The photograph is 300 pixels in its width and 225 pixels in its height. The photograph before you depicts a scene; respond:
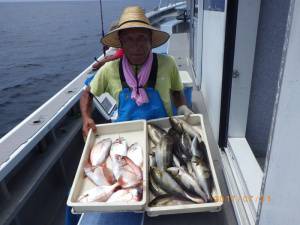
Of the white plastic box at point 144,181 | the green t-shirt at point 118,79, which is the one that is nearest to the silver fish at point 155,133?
the white plastic box at point 144,181

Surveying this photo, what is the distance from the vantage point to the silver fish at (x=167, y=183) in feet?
5.13

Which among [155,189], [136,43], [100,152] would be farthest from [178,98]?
[155,189]

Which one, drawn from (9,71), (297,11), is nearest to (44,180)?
(297,11)

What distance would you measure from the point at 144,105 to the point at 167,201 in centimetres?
95

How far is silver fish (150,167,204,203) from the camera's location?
156 centimetres

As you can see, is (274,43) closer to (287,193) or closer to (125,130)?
(125,130)

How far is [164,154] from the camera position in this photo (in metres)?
1.83

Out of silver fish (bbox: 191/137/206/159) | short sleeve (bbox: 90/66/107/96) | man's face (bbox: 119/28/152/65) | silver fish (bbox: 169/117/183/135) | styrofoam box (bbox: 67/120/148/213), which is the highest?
man's face (bbox: 119/28/152/65)

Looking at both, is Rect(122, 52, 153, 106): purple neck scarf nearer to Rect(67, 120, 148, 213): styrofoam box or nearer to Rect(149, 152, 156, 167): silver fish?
Rect(67, 120, 148, 213): styrofoam box

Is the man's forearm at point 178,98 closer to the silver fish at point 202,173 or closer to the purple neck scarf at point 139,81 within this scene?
the purple neck scarf at point 139,81

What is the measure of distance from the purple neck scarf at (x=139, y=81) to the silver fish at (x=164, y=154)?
1.50 feet

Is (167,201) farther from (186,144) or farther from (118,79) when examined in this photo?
(118,79)

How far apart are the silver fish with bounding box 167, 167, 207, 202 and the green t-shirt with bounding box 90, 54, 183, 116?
0.78 meters

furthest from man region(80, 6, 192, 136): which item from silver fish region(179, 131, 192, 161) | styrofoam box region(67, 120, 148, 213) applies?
silver fish region(179, 131, 192, 161)
